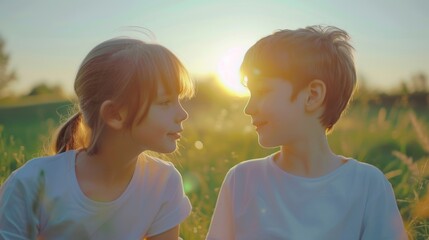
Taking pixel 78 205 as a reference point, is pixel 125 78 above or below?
above

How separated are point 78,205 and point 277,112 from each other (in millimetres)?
1047

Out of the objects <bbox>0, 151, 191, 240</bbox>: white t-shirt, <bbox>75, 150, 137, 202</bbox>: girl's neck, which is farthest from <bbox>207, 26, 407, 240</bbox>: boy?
<bbox>75, 150, 137, 202</bbox>: girl's neck

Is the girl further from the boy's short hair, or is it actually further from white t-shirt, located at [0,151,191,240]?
the boy's short hair

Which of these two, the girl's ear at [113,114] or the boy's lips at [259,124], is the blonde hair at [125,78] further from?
the boy's lips at [259,124]

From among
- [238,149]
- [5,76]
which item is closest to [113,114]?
[238,149]

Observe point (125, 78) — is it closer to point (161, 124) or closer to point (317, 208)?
point (161, 124)

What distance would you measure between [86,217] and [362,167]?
4.50ft

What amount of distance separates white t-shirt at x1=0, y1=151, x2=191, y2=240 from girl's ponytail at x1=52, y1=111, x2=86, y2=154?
0.53 feet

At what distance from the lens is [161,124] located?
2.86 m

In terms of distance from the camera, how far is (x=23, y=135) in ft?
27.3

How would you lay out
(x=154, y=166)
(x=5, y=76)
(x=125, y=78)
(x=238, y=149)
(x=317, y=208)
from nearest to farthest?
(x=125, y=78) → (x=317, y=208) → (x=154, y=166) → (x=238, y=149) → (x=5, y=76)

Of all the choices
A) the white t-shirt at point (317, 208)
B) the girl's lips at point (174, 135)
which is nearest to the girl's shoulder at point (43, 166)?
the girl's lips at point (174, 135)

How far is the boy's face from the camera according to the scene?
9.54ft

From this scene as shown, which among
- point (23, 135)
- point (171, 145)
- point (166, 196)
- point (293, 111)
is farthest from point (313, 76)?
point (23, 135)
